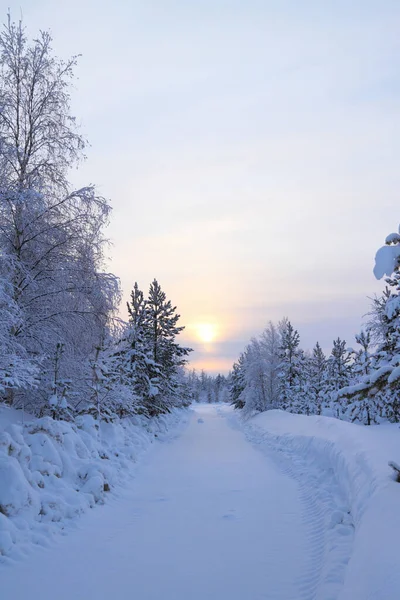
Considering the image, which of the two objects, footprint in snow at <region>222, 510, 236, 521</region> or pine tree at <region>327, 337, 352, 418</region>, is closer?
footprint in snow at <region>222, 510, 236, 521</region>

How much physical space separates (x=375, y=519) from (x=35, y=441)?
6.60m

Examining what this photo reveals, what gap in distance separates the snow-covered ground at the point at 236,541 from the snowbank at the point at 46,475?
0.30m

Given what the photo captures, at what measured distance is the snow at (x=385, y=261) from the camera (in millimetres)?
5859

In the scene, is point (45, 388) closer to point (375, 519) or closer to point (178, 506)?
point (178, 506)

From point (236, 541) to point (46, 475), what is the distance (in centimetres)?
389

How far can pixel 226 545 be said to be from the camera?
6055 mm

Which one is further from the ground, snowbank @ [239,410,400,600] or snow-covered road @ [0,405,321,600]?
snowbank @ [239,410,400,600]

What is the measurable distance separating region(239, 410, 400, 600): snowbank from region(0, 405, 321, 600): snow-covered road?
1.14 ft

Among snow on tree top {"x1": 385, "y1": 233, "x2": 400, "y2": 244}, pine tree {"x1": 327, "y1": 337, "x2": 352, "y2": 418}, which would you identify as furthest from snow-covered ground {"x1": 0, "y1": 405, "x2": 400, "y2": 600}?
pine tree {"x1": 327, "y1": 337, "x2": 352, "y2": 418}

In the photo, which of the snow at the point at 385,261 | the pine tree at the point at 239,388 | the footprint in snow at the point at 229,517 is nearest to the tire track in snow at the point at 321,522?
the footprint in snow at the point at 229,517

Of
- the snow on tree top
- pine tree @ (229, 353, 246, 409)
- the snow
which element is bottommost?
pine tree @ (229, 353, 246, 409)

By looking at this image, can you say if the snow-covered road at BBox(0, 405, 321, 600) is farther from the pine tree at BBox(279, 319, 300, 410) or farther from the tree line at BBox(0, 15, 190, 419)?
the pine tree at BBox(279, 319, 300, 410)

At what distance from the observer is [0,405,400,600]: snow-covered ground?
4.55m

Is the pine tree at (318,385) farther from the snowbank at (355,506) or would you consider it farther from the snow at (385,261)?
the snow at (385,261)
